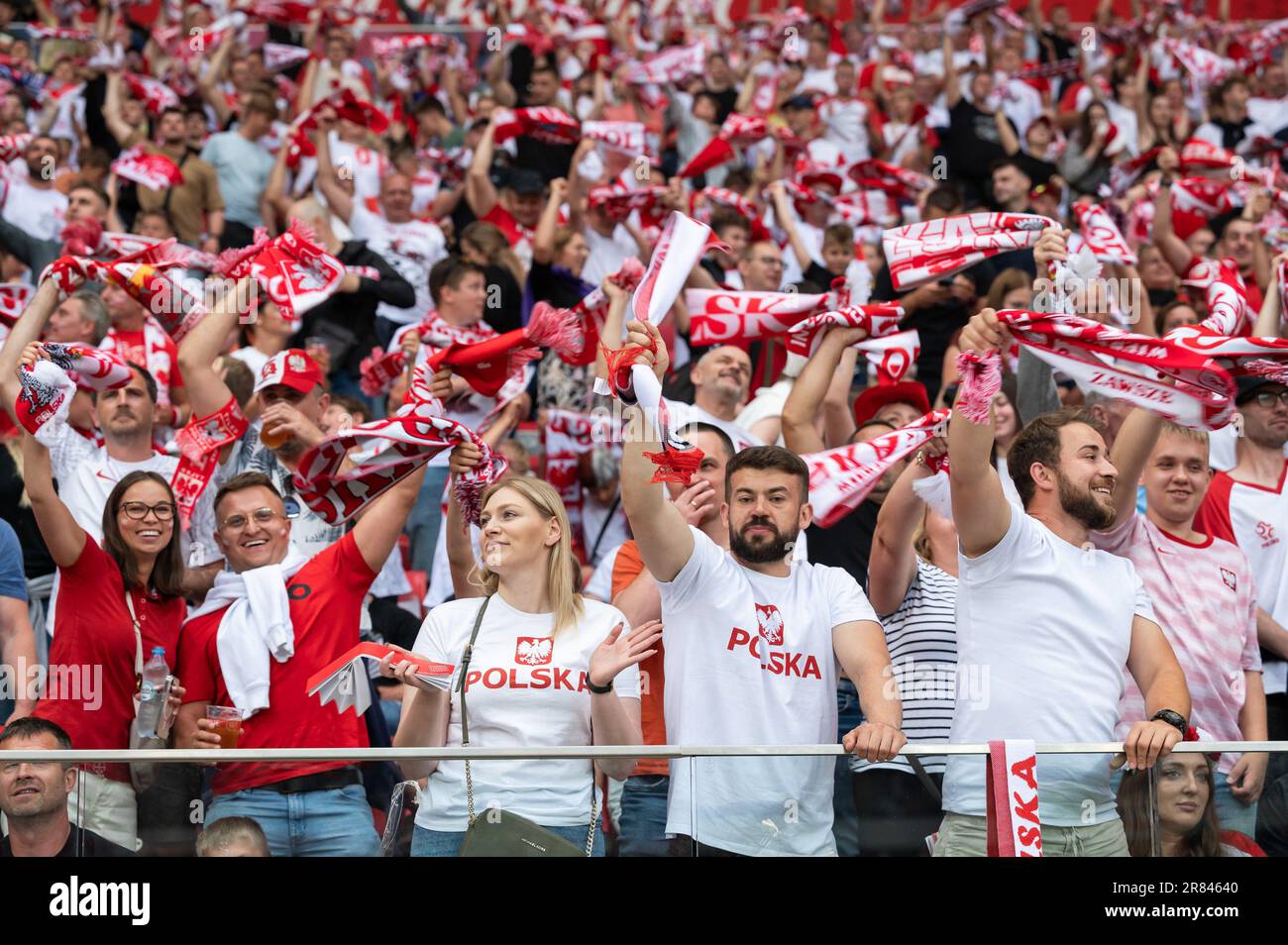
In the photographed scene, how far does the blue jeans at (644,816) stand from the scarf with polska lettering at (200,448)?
253 centimetres

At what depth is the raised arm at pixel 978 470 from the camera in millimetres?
4465

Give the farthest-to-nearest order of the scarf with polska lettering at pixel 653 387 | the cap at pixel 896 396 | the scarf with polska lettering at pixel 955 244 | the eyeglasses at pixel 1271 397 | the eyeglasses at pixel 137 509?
1. the cap at pixel 896 396
2. the eyeglasses at pixel 1271 397
3. the scarf with polska lettering at pixel 955 244
4. the eyeglasses at pixel 137 509
5. the scarf with polska lettering at pixel 653 387

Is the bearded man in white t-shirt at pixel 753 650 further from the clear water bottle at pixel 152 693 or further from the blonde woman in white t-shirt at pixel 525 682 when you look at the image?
the clear water bottle at pixel 152 693

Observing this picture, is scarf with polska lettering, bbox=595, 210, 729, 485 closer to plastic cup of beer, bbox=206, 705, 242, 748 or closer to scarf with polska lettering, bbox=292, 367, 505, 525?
scarf with polska lettering, bbox=292, 367, 505, 525

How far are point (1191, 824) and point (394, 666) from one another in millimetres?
2017

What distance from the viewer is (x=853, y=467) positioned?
17.3 ft

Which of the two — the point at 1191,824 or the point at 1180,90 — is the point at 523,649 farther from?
the point at 1180,90

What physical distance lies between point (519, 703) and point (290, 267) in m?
2.61

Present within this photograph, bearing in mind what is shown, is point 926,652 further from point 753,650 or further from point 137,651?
point 137,651

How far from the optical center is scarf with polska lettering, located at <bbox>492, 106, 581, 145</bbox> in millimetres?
10594

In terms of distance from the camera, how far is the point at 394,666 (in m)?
4.32

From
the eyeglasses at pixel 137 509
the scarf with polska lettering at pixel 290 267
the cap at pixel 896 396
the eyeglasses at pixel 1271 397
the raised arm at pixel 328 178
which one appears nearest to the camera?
the eyeglasses at pixel 137 509

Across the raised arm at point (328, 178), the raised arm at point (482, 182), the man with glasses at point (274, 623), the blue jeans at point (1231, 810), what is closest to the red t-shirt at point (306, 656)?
the man with glasses at point (274, 623)
